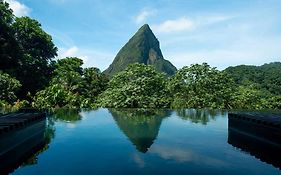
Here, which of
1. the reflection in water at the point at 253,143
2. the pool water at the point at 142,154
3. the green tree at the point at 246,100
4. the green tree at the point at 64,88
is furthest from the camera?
the green tree at the point at 246,100

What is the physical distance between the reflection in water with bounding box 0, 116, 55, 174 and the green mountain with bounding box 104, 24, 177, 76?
80.1 metres

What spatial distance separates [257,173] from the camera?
579cm

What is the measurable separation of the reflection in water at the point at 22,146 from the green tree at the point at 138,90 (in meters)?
11.5

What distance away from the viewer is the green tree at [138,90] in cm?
2123

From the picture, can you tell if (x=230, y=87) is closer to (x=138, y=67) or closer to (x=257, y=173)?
(x=138, y=67)

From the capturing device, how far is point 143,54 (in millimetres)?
94188

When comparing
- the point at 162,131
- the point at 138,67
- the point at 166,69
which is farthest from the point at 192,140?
the point at 166,69

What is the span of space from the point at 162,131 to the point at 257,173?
17.7ft

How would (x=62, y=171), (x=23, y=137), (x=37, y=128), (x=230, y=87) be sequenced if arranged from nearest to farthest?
(x=62, y=171)
(x=23, y=137)
(x=37, y=128)
(x=230, y=87)

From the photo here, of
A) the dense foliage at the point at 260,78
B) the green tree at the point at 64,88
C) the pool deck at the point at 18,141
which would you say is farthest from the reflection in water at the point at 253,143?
the dense foliage at the point at 260,78

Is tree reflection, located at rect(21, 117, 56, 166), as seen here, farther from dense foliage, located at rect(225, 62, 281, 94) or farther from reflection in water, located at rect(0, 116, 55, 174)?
dense foliage, located at rect(225, 62, 281, 94)

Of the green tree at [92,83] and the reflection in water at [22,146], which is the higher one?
the green tree at [92,83]

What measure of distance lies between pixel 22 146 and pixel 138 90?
45.0 feet

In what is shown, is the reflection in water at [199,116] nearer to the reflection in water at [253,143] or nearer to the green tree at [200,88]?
the reflection in water at [253,143]
